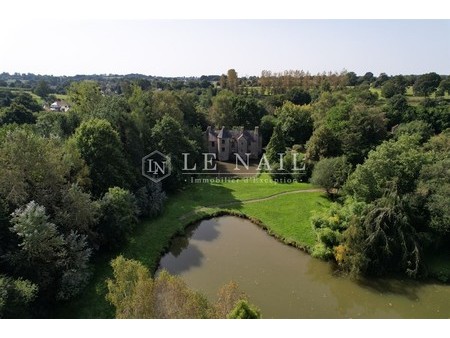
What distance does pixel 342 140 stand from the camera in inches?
1502

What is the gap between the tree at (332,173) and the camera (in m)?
30.0

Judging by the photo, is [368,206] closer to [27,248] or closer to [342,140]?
[342,140]

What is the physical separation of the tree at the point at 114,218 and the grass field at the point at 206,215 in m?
0.86

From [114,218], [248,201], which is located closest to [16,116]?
[114,218]

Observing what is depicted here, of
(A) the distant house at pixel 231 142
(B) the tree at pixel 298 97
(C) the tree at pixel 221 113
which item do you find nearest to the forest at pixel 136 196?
(A) the distant house at pixel 231 142

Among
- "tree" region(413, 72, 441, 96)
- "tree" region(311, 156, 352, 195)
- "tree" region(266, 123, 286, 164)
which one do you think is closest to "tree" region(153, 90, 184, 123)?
"tree" region(266, 123, 286, 164)

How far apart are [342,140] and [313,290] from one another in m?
21.8

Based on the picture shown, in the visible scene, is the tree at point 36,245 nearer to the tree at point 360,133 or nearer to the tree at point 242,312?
the tree at point 242,312

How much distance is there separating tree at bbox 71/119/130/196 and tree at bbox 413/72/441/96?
219ft

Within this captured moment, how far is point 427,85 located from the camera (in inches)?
2840

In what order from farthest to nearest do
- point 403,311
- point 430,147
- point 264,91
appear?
point 264,91 → point 430,147 → point 403,311

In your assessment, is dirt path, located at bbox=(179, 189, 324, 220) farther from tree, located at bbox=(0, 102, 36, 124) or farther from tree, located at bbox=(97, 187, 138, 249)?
tree, located at bbox=(0, 102, 36, 124)

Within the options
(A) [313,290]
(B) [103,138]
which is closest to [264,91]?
(B) [103,138]

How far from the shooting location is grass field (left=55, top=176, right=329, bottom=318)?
717 inches
